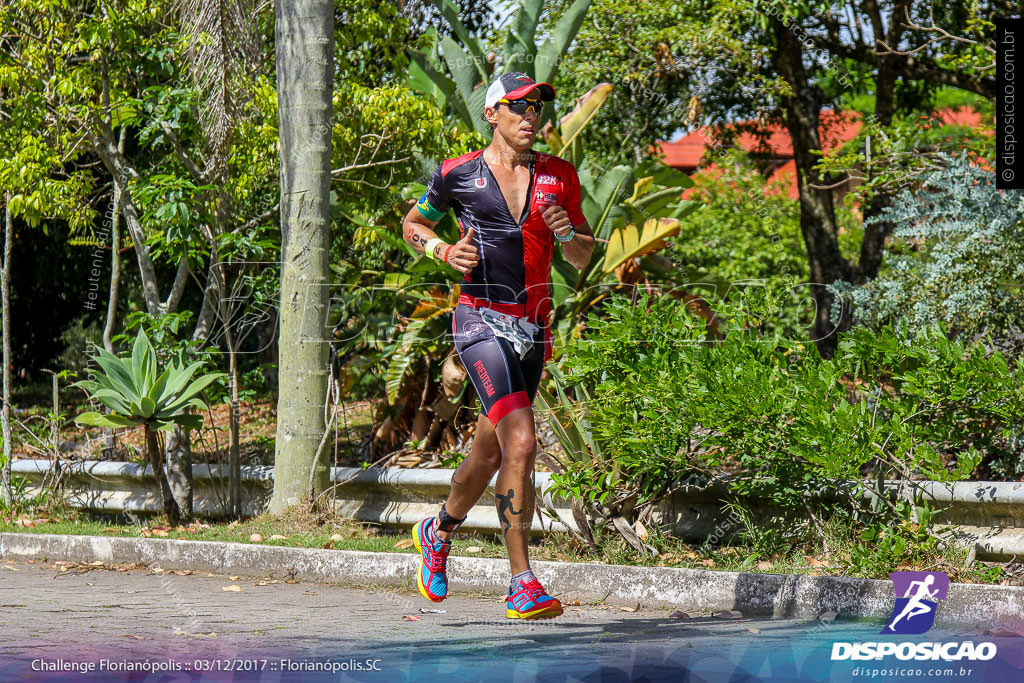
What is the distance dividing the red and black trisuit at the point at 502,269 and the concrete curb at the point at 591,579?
1.46 meters

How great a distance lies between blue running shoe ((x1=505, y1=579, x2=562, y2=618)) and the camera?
4586 mm

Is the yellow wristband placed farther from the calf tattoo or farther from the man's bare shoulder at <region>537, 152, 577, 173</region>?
the calf tattoo

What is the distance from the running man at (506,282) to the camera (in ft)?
16.2

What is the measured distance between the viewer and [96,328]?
60.2ft

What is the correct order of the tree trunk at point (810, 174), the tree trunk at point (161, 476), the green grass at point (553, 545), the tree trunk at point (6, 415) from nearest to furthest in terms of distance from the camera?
1. the green grass at point (553, 545)
2. the tree trunk at point (161, 476)
3. the tree trunk at point (6, 415)
4. the tree trunk at point (810, 174)

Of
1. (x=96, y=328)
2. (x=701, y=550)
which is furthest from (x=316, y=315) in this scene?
(x=96, y=328)

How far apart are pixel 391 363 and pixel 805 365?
13.0 ft

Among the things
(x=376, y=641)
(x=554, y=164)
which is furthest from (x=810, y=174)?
(x=376, y=641)

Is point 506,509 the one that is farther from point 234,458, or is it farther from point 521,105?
point 234,458

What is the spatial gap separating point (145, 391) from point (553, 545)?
3.24 metres

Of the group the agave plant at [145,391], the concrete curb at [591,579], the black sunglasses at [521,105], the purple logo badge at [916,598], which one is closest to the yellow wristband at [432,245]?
the black sunglasses at [521,105]

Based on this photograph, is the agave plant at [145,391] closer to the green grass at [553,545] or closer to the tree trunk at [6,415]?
the green grass at [553,545]

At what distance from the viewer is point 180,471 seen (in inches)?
342

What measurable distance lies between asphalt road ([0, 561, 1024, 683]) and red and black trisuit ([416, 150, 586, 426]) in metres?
1.08
